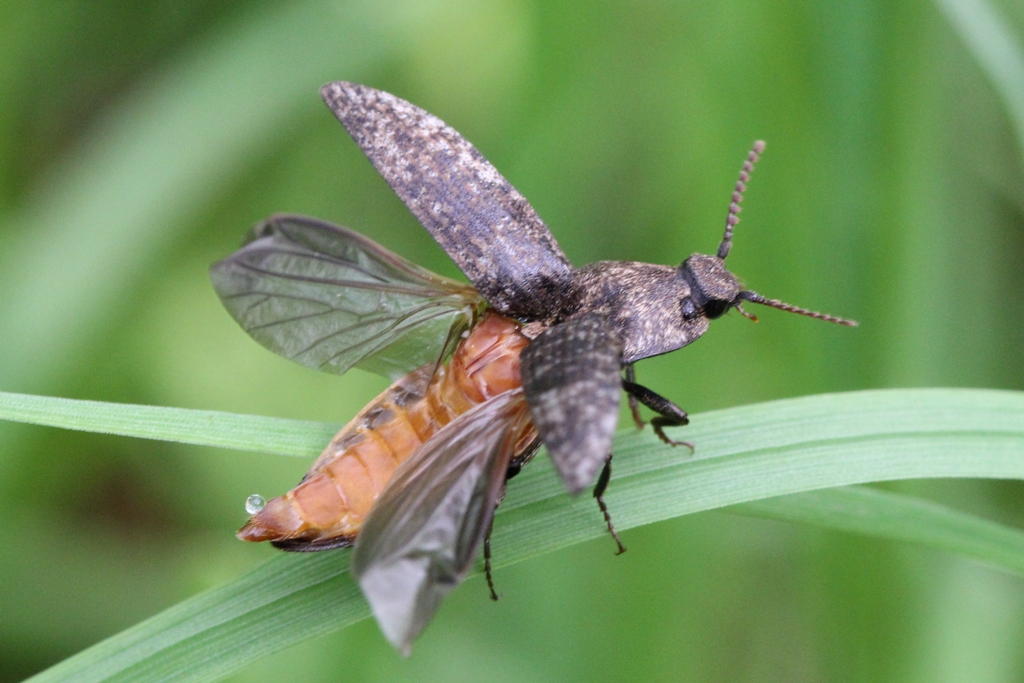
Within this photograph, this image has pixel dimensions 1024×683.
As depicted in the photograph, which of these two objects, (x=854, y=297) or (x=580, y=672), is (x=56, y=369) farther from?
(x=854, y=297)

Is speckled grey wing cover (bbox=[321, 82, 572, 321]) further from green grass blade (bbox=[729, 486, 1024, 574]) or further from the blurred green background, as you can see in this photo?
green grass blade (bbox=[729, 486, 1024, 574])

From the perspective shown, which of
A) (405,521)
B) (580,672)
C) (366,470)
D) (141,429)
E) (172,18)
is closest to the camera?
(405,521)

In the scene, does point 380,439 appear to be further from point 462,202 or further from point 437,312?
point 462,202

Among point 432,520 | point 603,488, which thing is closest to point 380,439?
point 432,520

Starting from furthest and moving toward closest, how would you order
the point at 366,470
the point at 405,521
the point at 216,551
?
the point at 216,551
the point at 366,470
the point at 405,521

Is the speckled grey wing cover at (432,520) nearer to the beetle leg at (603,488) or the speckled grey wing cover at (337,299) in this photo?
the beetle leg at (603,488)

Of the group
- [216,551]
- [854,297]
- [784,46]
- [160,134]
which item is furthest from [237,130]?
Answer: [854,297]

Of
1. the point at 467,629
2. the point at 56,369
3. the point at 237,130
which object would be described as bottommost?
the point at 467,629
